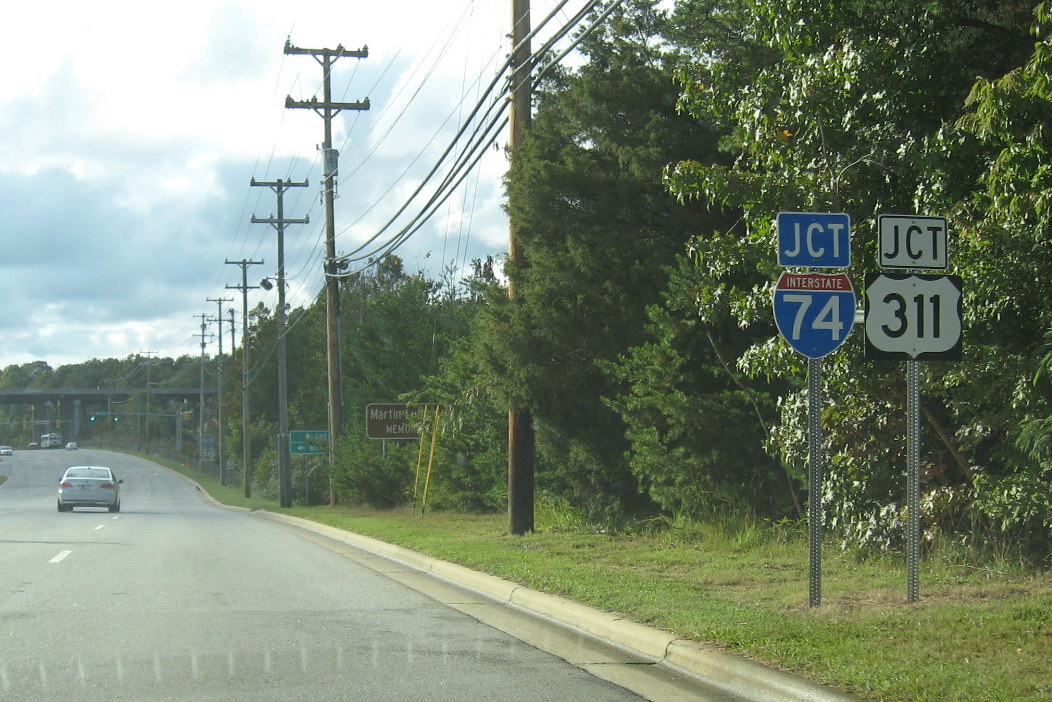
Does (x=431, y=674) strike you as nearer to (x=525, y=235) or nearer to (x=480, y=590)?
(x=480, y=590)

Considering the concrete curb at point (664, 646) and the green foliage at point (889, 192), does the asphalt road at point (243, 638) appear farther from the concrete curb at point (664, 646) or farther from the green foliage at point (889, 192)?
the green foliage at point (889, 192)

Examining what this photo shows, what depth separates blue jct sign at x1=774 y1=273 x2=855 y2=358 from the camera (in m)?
9.74

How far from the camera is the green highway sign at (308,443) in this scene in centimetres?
4106

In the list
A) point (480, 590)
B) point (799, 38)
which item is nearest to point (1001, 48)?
point (799, 38)

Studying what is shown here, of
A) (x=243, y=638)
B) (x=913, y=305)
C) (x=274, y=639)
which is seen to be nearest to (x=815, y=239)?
(x=913, y=305)

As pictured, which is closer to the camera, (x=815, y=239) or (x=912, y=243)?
(x=912, y=243)

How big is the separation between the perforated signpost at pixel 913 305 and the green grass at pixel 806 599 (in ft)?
3.51

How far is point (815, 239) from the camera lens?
32.4 feet

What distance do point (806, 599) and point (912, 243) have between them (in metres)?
3.37

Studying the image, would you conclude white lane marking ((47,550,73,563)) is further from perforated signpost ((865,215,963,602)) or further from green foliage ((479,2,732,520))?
perforated signpost ((865,215,963,602))

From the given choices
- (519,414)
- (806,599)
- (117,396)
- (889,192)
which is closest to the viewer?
(806,599)

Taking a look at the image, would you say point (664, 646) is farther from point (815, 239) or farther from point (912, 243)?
point (912, 243)

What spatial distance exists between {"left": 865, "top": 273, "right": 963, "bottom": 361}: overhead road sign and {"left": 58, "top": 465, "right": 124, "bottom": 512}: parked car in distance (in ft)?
107

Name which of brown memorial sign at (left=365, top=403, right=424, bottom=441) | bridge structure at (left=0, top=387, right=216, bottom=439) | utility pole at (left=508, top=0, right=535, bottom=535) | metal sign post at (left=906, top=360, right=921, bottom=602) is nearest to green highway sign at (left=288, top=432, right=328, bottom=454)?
brown memorial sign at (left=365, top=403, right=424, bottom=441)
